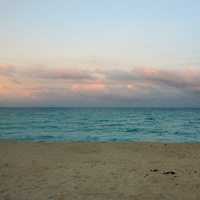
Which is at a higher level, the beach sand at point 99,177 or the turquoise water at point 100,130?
the beach sand at point 99,177

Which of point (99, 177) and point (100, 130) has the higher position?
point (99, 177)

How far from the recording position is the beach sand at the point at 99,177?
6.18m

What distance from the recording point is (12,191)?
6355 millimetres

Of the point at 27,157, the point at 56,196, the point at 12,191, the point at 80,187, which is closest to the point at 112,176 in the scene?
the point at 80,187

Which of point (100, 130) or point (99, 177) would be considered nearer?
point (99, 177)

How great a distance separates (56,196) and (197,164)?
607 cm

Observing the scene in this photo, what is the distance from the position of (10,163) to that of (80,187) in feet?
14.5

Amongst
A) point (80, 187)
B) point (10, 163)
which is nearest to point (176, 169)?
point (80, 187)

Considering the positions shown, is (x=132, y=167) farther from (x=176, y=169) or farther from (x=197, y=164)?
(x=197, y=164)

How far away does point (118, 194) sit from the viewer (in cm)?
622

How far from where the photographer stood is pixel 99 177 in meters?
7.80

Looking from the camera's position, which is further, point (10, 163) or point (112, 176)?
point (10, 163)

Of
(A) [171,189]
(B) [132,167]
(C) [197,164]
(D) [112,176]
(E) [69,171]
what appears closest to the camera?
(A) [171,189]

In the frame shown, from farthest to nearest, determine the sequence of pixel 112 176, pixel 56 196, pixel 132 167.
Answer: pixel 132 167 < pixel 112 176 < pixel 56 196
